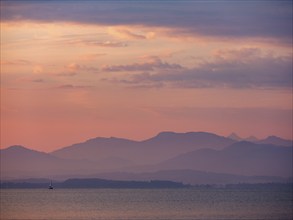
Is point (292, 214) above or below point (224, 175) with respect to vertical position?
below

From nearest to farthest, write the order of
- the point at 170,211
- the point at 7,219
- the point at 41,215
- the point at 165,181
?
the point at 7,219, the point at 41,215, the point at 170,211, the point at 165,181

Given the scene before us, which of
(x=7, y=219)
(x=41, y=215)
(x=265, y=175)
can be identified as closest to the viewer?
(x=7, y=219)

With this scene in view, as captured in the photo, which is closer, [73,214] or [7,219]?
[7,219]

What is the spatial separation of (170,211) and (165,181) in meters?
97.2

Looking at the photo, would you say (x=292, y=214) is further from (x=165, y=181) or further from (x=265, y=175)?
(x=265, y=175)

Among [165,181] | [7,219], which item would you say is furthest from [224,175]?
[7,219]

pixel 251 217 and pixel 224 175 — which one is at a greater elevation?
pixel 224 175

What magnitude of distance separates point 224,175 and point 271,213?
12705cm

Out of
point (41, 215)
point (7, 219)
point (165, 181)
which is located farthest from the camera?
point (165, 181)

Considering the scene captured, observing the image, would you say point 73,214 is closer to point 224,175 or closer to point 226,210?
point 226,210

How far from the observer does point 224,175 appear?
193 meters

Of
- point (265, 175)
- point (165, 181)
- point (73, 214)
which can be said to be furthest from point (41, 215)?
point (265, 175)

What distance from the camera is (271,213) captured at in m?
66.2

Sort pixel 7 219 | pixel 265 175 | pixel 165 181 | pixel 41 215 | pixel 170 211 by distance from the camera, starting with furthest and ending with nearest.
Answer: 1. pixel 265 175
2. pixel 165 181
3. pixel 170 211
4. pixel 41 215
5. pixel 7 219
